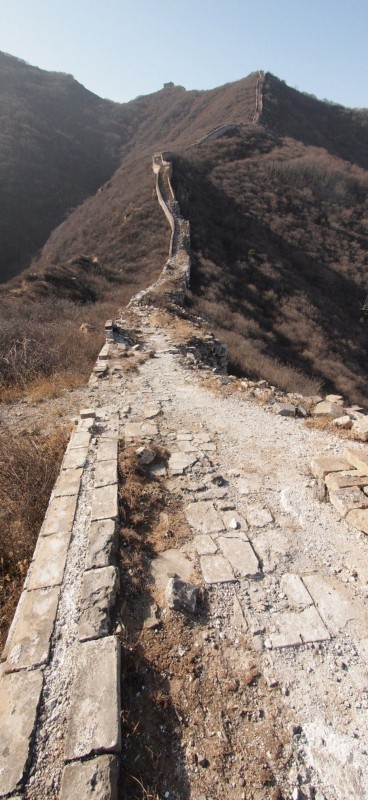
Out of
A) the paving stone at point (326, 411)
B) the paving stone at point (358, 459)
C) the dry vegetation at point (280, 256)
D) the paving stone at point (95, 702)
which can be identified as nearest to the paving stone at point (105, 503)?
the paving stone at point (95, 702)

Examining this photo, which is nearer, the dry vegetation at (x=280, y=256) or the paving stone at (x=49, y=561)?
the paving stone at (x=49, y=561)

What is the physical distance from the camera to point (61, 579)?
293 centimetres

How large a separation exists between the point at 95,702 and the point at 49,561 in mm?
1156

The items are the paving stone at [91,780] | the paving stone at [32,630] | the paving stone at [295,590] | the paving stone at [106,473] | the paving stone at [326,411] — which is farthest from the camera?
the paving stone at [326,411]

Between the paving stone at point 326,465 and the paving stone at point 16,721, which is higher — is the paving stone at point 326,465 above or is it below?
above

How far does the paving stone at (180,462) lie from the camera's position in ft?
14.3

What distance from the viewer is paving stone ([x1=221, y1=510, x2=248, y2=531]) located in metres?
3.58

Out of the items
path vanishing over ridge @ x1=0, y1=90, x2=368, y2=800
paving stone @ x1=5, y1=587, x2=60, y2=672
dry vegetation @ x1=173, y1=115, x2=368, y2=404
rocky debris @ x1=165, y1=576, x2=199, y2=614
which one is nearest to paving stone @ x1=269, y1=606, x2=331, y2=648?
path vanishing over ridge @ x1=0, y1=90, x2=368, y2=800

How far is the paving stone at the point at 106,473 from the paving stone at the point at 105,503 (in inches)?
3.0

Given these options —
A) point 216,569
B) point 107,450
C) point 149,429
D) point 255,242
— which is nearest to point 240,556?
point 216,569

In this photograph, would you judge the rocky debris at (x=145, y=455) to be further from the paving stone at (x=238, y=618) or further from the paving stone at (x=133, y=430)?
the paving stone at (x=238, y=618)

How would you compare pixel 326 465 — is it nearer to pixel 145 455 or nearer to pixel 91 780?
pixel 145 455

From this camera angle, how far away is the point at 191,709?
2258 millimetres

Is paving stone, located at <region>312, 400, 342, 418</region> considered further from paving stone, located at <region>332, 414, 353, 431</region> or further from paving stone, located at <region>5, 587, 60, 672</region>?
paving stone, located at <region>5, 587, 60, 672</region>
